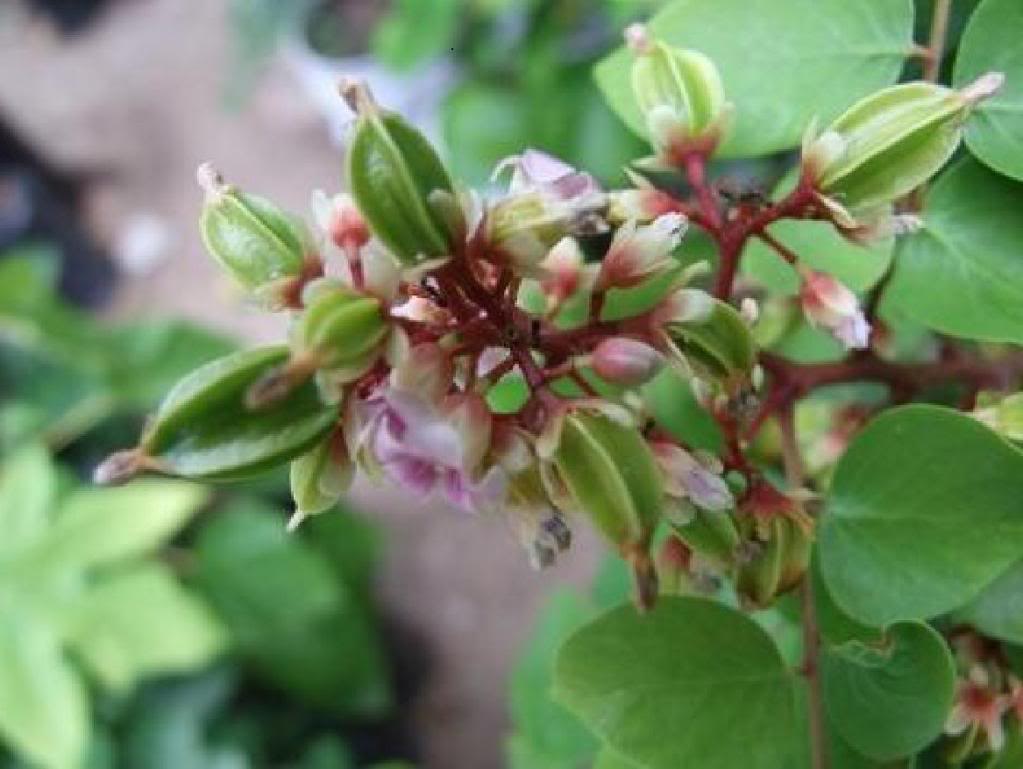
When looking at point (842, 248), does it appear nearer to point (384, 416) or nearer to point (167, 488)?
point (384, 416)

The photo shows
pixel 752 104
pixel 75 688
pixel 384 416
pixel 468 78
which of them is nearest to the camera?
pixel 384 416

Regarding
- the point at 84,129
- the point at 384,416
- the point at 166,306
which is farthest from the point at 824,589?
the point at 84,129

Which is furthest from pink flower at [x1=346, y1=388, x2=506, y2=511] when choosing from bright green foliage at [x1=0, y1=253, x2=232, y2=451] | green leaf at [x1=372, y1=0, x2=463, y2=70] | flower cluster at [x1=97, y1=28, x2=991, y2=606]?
bright green foliage at [x1=0, y1=253, x2=232, y2=451]

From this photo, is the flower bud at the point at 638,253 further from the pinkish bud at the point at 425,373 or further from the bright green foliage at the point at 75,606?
the bright green foliage at the point at 75,606

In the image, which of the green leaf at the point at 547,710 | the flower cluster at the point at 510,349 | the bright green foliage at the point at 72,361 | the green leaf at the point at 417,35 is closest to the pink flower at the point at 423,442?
the flower cluster at the point at 510,349

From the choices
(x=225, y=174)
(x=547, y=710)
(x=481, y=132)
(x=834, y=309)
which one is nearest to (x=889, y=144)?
(x=834, y=309)

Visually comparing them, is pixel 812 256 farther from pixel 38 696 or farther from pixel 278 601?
pixel 278 601
